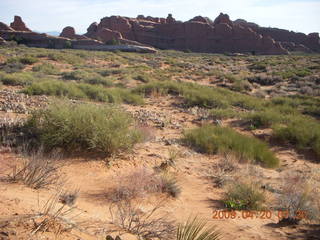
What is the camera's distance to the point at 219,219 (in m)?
3.77

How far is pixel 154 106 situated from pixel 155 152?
566 centimetres

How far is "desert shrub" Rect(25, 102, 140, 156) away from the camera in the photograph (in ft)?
17.2

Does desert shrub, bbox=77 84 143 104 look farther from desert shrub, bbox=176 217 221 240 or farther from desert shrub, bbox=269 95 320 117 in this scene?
desert shrub, bbox=176 217 221 240

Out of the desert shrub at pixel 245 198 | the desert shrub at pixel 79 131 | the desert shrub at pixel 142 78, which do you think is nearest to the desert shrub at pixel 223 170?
the desert shrub at pixel 245 198

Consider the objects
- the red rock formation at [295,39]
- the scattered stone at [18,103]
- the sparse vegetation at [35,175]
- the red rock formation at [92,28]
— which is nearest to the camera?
the sparse vegetation at [35,175]

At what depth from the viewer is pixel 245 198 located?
422cm

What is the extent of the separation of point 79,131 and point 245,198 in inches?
126

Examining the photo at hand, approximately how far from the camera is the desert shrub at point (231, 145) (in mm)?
6617

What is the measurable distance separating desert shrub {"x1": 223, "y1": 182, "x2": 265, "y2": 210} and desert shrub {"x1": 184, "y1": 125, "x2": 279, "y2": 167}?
2.12 metres

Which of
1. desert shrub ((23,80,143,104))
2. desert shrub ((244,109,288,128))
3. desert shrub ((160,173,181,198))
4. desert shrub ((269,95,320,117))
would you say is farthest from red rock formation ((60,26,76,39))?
desert shrub ((160,173,181,198))

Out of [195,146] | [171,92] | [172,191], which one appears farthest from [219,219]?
[171,92]

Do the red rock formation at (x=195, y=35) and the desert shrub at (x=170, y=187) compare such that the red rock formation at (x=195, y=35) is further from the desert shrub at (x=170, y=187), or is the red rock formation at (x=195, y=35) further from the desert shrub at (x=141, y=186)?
the desert shrub at (x=170, y=187)

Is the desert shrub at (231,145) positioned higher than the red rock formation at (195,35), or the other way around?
the red rock formation at (195,35)
